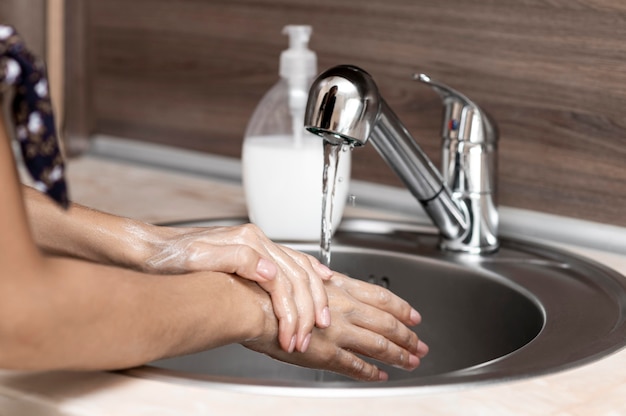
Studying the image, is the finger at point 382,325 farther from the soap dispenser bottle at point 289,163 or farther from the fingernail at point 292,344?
the soap dispenser bottle at point 289,163

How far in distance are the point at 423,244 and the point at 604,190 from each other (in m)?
0.23

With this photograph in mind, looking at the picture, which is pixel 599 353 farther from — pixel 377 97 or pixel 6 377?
pixel 6 377

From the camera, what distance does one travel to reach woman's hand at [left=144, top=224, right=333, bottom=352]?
0.89 meters

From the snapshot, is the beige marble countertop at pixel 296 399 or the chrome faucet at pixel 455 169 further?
the chrome faucet at pixel 455 169

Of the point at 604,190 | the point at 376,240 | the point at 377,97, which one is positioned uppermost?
the point at 377,97

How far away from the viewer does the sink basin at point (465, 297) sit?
102 centimetres

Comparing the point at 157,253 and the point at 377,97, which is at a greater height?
the point at 377,97

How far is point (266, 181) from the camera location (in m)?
1.20

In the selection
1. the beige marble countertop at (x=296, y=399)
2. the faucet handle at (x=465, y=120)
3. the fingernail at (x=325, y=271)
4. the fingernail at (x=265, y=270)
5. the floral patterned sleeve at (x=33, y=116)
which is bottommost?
the fingernail at (x=325, y=271)

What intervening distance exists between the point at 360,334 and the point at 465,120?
299 mm

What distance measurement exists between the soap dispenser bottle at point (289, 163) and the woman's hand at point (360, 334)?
208 millimetres

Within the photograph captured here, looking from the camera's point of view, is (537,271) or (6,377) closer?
(6,377)

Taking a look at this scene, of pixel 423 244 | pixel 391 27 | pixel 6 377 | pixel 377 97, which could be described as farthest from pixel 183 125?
pixel 6 377

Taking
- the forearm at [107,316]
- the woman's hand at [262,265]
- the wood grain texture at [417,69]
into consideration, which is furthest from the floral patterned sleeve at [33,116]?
the wood grain texture at [417,69]
